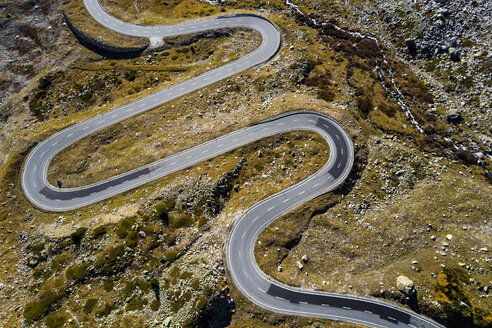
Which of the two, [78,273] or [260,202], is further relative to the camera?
[260,202]

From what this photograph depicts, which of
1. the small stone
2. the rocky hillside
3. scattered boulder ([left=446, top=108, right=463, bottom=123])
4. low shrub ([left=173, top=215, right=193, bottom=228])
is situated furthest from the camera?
scattered boulder ([left=446, top=108, right=463, bottom=123])

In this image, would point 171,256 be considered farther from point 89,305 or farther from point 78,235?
point 78,235

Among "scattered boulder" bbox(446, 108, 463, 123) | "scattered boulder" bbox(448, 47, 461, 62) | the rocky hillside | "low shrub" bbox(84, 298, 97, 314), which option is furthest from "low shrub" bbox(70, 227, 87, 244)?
"scattered boulder" bbox(448, 47, 461, 62)

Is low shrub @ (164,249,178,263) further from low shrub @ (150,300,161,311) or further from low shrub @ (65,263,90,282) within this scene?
low shrub @ (65,263,90,282)

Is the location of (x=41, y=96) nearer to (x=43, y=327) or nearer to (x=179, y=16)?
(x=179, y=16)

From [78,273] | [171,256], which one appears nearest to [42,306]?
[78,273]

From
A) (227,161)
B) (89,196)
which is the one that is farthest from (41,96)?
(227,161)

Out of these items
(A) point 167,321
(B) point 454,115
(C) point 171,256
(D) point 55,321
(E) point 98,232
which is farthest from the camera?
(B) point 454,115

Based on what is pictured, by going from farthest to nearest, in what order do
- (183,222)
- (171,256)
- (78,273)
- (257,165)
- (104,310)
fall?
(257,165), (183,222), (171,256), (78,273), (104,310)
